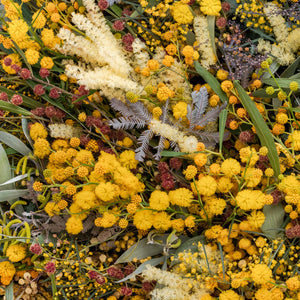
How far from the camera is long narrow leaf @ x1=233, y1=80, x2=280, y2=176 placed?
4.46ft

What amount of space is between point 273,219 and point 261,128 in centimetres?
34

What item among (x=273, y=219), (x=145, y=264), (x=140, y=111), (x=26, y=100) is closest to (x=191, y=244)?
(x=145, y=264)

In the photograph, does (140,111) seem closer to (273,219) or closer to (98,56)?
(98,56)

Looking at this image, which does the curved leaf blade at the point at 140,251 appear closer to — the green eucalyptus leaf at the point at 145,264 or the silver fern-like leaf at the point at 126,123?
the green eucalyptus leaf at the point at 145,264

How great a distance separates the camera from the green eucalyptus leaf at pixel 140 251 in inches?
58.1

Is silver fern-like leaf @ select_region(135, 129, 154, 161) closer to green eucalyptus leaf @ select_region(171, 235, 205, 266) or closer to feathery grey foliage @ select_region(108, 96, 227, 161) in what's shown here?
feathery grey foliage @ select_region(108, 96, 227, 161)

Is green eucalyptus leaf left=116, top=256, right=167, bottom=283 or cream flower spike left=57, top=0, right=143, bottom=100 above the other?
cream flower spike left=57, top=0, right=143, bottom=100

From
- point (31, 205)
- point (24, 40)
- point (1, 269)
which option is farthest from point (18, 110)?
point (1, 269)

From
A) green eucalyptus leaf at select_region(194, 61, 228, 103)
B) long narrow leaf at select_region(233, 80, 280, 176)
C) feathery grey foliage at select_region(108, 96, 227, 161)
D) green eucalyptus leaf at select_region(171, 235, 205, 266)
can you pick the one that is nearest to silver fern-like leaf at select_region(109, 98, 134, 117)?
feathery grey foliage at select_region(108, 96, 227, 161)

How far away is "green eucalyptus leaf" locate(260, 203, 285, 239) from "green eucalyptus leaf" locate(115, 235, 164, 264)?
418 mm

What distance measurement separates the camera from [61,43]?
1.54 metres

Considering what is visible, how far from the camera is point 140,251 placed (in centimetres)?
149

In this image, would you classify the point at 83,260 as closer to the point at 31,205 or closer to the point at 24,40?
the point at 31,205

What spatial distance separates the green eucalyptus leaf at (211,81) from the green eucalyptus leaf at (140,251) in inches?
25.5
